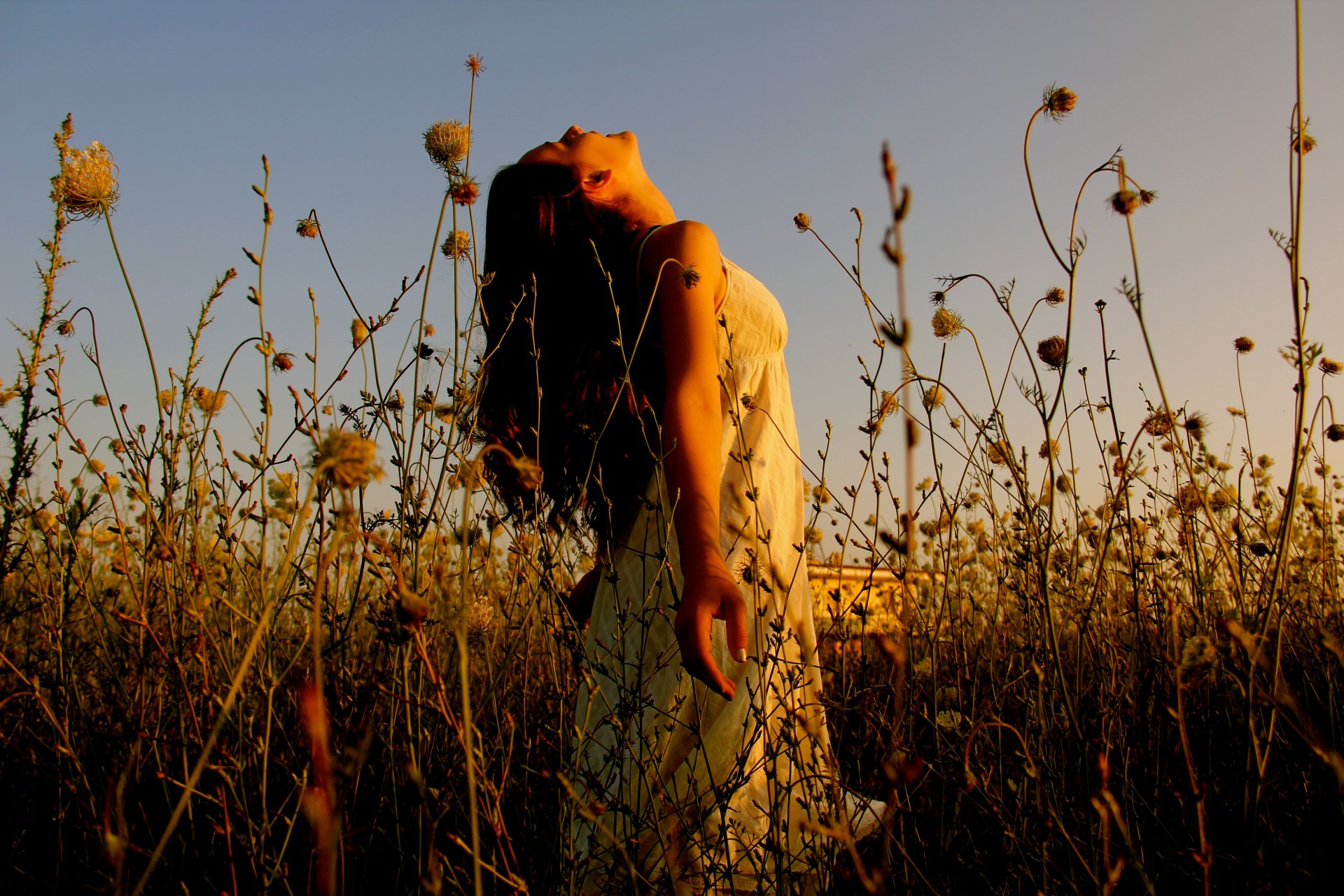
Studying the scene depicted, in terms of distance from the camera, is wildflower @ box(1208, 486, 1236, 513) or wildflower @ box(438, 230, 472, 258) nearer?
wildflower @ box(438, 230, 472, 258)

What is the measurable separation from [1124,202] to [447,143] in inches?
65.8

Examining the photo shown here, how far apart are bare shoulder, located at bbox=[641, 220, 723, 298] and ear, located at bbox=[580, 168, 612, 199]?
47 centimetres

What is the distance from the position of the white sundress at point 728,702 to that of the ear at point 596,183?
0.51 meters

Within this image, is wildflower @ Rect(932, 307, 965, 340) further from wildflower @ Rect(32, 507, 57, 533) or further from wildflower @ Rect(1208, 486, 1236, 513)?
wildflower @ Rect(32, 507, 57, 533)

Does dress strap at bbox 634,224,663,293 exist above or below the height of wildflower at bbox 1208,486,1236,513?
above

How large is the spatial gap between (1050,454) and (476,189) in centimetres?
130

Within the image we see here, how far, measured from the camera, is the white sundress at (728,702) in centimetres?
128

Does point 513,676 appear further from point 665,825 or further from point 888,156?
point 888,156

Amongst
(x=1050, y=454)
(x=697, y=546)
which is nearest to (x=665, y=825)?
(x=697, y=546)

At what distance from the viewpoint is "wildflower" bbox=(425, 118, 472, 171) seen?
2.14 metres

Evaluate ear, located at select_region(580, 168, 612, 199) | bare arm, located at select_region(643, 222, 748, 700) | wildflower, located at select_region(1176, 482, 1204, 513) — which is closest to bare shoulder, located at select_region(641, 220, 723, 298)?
bare arm, located at select_region(643, 222, 748, 700)

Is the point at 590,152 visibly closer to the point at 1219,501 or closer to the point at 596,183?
the point at 596,183

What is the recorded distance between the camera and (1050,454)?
1207 millimetres

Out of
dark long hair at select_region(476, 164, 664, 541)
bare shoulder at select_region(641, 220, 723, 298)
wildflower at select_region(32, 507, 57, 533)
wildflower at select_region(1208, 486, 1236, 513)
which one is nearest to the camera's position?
wildflower at select_region(32, 507, 57, 533)
